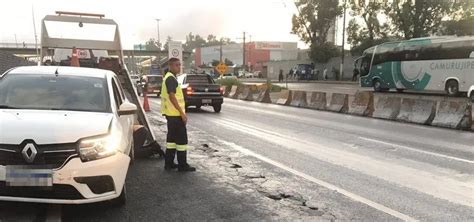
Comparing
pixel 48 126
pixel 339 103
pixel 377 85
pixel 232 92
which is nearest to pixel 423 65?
pixel 377 85

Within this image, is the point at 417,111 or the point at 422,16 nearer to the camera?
the point at 417,111

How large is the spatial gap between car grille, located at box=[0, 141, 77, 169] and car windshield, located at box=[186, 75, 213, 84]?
16314mm

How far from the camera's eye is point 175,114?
7.91 meters

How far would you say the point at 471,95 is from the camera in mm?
26391

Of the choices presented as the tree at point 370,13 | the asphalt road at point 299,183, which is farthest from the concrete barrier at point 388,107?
the tree at point 370,13

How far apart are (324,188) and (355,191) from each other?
16.3 inches

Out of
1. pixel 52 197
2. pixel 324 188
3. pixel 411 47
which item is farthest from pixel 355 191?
pixel 411 47

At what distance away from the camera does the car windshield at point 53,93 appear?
240 inches

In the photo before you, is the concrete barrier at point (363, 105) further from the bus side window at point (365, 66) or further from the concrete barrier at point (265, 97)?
the bus side window at point (365, 66)

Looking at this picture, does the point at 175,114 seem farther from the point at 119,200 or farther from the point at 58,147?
the point at 58,147

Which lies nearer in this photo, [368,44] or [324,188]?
[324,188]

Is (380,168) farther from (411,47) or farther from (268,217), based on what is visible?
(411,47)

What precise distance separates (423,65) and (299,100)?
400 inches

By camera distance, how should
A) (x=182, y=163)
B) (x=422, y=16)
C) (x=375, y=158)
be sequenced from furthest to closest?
1. (x=422, y=16)
2. (x=375, y=158)
3. (x=182, y=163)
